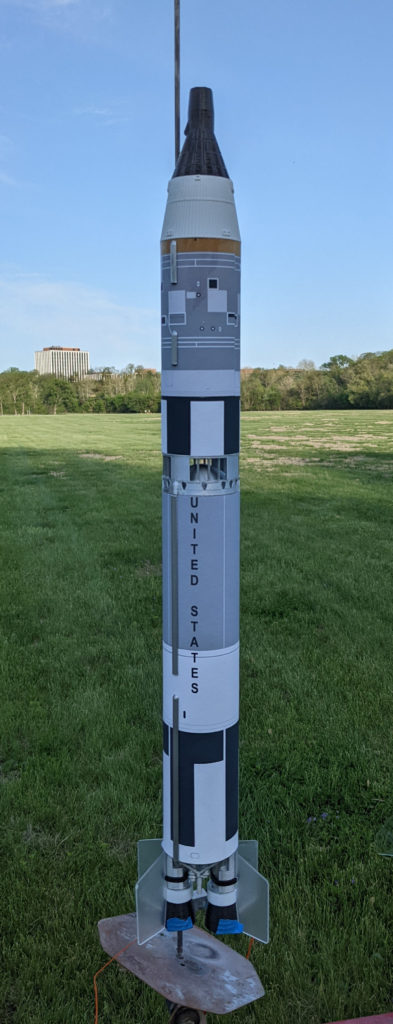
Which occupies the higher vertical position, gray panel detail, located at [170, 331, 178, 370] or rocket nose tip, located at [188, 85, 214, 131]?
rocket nose tip, located at [188, 85, 214, 131]

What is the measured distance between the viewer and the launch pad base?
136 inches

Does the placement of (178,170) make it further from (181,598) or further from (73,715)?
(73,715)

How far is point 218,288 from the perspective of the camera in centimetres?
343

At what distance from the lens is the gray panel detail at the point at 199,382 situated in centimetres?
348

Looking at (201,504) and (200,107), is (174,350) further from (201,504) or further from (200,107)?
(200,107)

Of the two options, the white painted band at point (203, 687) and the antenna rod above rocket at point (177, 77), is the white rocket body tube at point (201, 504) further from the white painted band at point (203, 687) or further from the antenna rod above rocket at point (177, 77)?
the antenna rod above rocket at point (177, 77)

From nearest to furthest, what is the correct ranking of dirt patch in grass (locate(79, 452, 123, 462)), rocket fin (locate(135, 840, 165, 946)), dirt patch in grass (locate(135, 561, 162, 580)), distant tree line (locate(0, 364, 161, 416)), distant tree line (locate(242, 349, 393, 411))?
rocket fin (locate(135, 840, 165, 946)), dirt patch in grass (locate(135, 561, 162, 580)), dirt patch in grass (locate(79, 452, 123, 462)), distant tree line (locate(242, 349, 393, 411)), distant tree line (locate(0, 364, 161, 416))

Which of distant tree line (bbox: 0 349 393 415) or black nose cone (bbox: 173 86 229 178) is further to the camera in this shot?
distant tree line (bbox: 0 349 393 415)

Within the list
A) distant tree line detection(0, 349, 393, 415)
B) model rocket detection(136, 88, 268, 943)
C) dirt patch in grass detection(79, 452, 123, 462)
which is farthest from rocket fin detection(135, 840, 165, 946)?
distant tree line detection(0, 349, 393, 415)

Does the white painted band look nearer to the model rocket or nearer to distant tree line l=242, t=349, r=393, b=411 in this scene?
the model rocket

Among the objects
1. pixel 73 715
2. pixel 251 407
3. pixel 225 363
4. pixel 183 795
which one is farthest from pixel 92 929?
pixel 251 407

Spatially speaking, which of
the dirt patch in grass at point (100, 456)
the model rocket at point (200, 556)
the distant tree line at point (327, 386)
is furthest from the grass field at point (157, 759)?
the distant tree line at point (327, 386)

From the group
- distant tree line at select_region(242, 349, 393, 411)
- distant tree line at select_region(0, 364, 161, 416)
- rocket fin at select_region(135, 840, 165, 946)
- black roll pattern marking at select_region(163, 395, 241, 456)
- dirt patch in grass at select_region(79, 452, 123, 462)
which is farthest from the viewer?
distant tree line at select_region(0, 364, 161, 416)

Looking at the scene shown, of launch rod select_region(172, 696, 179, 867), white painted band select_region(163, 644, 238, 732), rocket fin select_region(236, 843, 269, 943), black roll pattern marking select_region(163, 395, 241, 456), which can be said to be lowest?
rocket fin select_region(236, 843, 269, 943)
